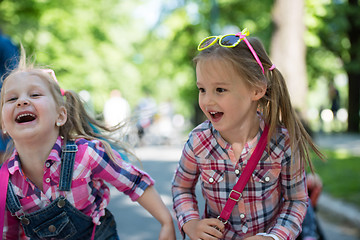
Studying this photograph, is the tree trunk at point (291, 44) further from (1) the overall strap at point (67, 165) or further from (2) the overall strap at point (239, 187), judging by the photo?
(1) the overall strap at point (67, 165)

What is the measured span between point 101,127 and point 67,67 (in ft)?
46.3

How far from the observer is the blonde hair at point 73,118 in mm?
2277

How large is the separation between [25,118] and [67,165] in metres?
0.32

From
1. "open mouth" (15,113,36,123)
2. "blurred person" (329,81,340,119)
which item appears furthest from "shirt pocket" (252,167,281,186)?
"blurred person" (329,81,340,119)

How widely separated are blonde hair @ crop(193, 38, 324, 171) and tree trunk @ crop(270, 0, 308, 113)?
566 centimetres

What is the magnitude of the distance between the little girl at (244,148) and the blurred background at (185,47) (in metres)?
1.03

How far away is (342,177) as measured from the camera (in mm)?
6785

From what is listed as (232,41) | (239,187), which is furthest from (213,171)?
(232,41)

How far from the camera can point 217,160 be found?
2047 millimetres

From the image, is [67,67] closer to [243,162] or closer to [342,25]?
[342,25]

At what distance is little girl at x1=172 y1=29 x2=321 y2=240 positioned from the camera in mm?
1977

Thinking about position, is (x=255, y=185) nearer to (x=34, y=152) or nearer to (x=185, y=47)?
(x=34, y=152)

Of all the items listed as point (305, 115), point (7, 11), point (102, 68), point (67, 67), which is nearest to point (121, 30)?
point (102, 68)

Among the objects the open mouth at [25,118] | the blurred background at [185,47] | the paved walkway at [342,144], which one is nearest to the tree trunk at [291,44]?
the blurred background at [185,47]
